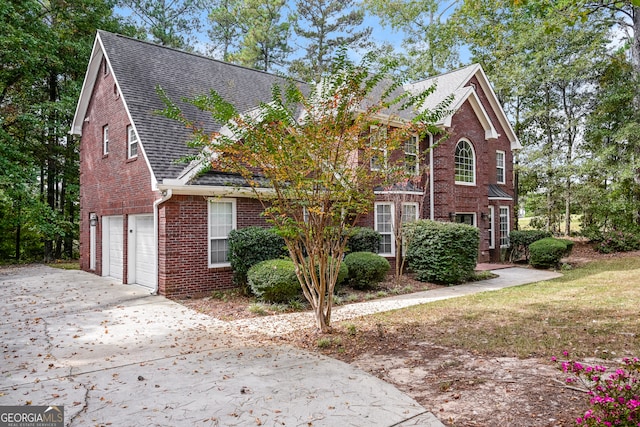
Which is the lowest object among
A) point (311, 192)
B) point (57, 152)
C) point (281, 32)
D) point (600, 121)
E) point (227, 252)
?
point (227, 252)

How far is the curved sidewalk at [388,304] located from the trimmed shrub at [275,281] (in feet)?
2.38

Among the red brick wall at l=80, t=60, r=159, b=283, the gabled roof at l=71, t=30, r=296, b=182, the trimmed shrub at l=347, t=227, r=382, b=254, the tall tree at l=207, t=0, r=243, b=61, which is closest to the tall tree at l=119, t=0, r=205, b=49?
the tall tree at l=207, t=0, r=243, b=61

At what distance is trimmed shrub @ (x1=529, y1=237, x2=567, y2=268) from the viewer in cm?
1499

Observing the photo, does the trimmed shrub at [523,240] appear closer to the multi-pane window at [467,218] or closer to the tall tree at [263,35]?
the multi-pane window at [467,218]

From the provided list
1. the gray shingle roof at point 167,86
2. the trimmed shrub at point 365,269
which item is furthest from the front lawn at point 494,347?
the gray shingle roof at point 167,86

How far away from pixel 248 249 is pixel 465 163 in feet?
33.6

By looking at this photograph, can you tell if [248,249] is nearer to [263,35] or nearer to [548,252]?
[548,252]

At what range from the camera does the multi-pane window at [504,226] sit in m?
18.1

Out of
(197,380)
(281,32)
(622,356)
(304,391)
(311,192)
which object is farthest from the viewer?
(281,32)

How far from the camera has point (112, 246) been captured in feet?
44.3

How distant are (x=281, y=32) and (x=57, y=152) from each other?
17.3 m

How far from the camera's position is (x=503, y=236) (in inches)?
720

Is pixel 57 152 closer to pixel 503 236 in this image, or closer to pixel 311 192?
pixel 311 192

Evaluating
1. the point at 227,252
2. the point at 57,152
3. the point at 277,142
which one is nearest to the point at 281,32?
the point at 57,152
